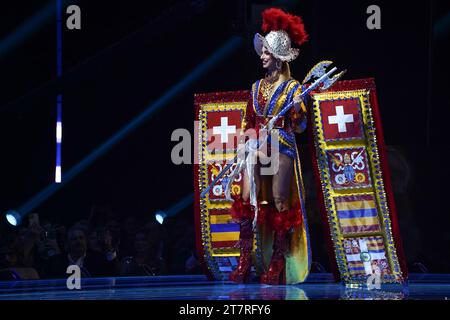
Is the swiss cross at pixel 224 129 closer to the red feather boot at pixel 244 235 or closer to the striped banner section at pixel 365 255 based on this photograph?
the red feather boot at pixel 244 235

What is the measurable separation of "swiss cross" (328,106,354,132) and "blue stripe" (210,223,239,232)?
111 cm

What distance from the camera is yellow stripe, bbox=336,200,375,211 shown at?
6547 millimetres

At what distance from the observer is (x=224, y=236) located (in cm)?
701

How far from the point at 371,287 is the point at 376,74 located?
2597 mm

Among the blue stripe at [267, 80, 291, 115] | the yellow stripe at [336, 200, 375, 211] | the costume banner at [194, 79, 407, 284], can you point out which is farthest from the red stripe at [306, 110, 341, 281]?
the blue stripe at [267, 80, 291, 115]

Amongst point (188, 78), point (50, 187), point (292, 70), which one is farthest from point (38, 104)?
point (292, 70)

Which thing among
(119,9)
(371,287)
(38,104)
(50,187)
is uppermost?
(119,9)

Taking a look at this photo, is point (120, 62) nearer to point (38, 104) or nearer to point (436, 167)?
point (38, 104)

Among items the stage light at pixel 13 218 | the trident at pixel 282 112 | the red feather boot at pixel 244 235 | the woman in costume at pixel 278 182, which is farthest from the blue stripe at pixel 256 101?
the stage light at pixel 13 218

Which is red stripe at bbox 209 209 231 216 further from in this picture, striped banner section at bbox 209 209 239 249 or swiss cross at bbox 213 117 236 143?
swiss cross at bbox 213 117 236 143

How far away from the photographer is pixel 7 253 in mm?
7027

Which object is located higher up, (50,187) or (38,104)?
(38,104)

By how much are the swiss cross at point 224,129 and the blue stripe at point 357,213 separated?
1063mm

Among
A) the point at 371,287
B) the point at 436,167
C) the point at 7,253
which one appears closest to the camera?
the point at 371,287
